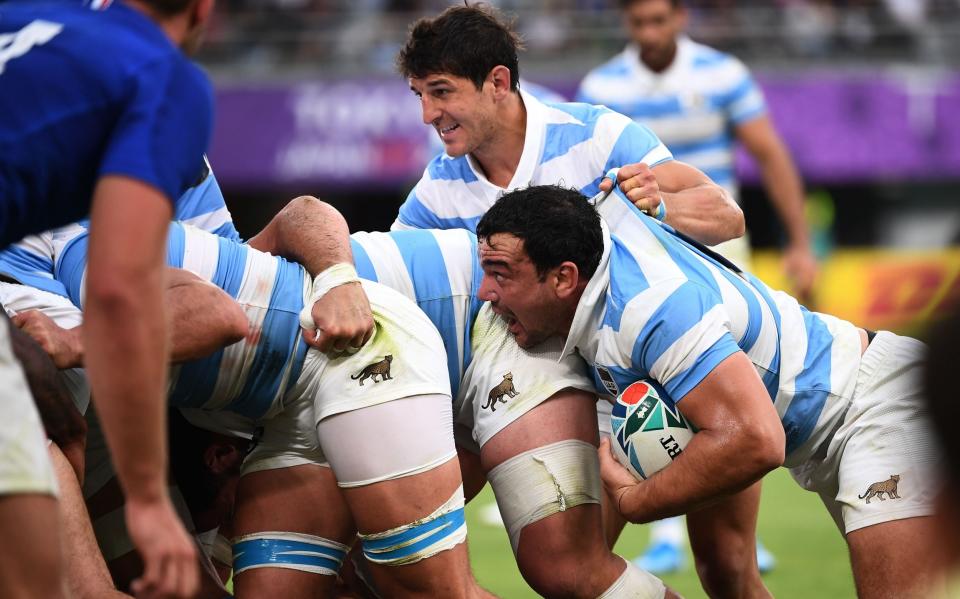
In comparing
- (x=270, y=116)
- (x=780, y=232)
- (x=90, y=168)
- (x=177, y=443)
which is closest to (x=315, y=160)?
(x=270, y=116)

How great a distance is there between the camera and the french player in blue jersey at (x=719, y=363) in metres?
3.59

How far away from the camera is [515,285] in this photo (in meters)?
3.87

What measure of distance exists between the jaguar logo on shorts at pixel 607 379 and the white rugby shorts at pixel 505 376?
0.14m

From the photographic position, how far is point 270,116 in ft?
50.8

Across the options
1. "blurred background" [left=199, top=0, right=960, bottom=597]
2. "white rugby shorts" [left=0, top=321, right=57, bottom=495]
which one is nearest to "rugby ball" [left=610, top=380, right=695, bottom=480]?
"white rugby shorts" [left=0, top=321, right=57, bottom=495]

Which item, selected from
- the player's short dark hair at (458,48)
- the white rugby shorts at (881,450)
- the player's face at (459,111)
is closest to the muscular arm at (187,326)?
the player's face at (459,111)

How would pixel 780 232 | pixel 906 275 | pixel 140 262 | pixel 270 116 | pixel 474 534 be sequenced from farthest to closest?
1. pixel 780 232
2. pixel 270 116
3. pixel 906 275
4. pixel 474 534
5. pixel 140 262

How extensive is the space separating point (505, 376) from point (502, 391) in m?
0.05

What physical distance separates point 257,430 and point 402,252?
27.5 inches

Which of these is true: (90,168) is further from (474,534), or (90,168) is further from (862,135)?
(862,135)

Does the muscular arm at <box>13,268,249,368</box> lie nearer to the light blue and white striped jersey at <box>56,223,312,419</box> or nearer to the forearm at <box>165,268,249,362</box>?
the forearm at <box>165,268,249,362</box>

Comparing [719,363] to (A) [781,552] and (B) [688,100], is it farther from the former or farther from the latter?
(B) [688,100]

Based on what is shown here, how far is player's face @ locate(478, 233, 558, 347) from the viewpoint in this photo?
3.84 metres

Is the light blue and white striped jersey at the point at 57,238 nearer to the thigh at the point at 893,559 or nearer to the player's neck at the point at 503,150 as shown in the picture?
the player's neck at the point at 503,150
